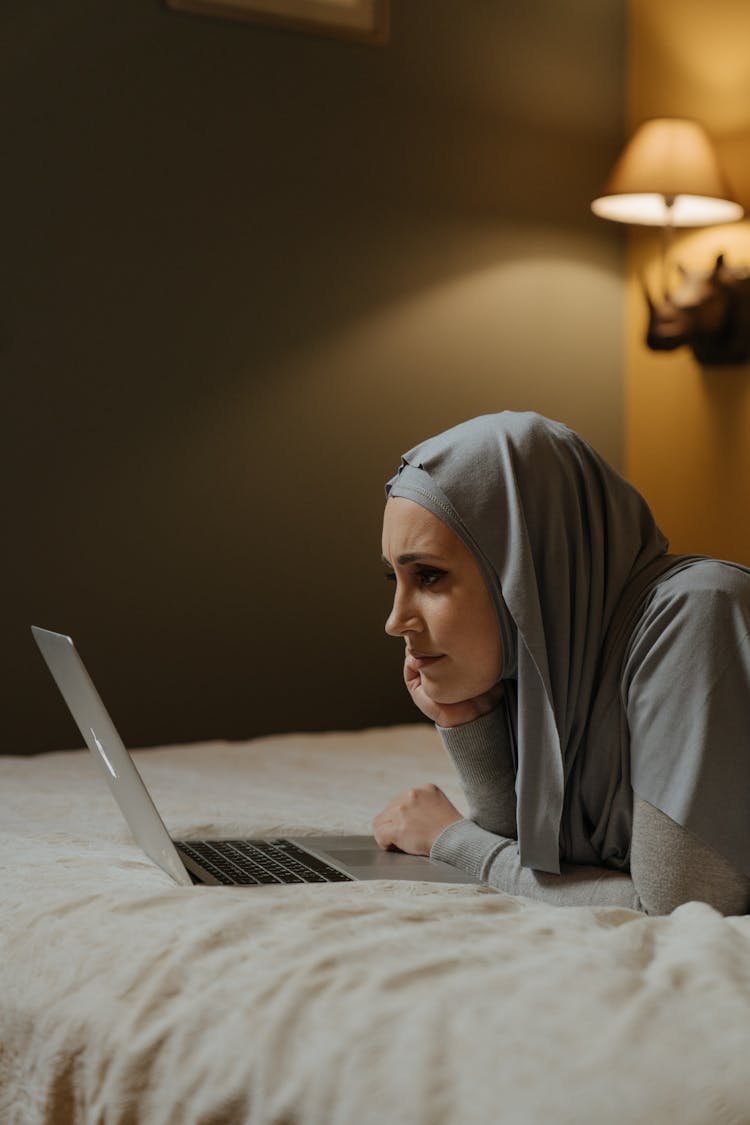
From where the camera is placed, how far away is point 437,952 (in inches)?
39.0

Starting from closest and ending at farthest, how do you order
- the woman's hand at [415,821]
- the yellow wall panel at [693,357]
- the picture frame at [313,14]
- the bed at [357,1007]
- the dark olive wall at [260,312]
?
the bed at [357,1007] → the woman's hand at [415,821] → the dark olive wall at [260,312] → the picture frame at [313,14] → the yellow wall panel at [693,357]

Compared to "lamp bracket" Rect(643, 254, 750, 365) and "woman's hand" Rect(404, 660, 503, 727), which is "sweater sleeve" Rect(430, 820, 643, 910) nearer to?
"woman's hand" Rect(404, 660, 503, 727)

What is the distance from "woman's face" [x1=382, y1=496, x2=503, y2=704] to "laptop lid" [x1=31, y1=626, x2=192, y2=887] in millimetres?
318

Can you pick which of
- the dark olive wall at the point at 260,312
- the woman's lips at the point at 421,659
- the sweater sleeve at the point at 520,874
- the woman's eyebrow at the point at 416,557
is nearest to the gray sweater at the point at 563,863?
the sweater sleeve at the point at 520,874

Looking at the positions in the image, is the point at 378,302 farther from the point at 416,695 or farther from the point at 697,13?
the point at 416,695

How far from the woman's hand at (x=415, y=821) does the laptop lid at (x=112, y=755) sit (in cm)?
30

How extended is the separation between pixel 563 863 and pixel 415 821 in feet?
0.84

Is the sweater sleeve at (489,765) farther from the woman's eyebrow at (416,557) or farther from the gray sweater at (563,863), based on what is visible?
the woman's eyebrow at (416,557)

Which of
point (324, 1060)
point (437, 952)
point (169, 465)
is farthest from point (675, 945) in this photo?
point (169, 465)

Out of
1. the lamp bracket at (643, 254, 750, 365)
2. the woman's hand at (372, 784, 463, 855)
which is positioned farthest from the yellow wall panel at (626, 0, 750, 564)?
the woman's hand at (372, 784, 463, 855)

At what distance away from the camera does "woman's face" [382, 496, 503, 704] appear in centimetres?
133

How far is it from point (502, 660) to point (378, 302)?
2.17 meters

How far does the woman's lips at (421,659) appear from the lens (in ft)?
4.62

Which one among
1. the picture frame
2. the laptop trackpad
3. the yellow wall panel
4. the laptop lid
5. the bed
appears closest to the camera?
the bed
